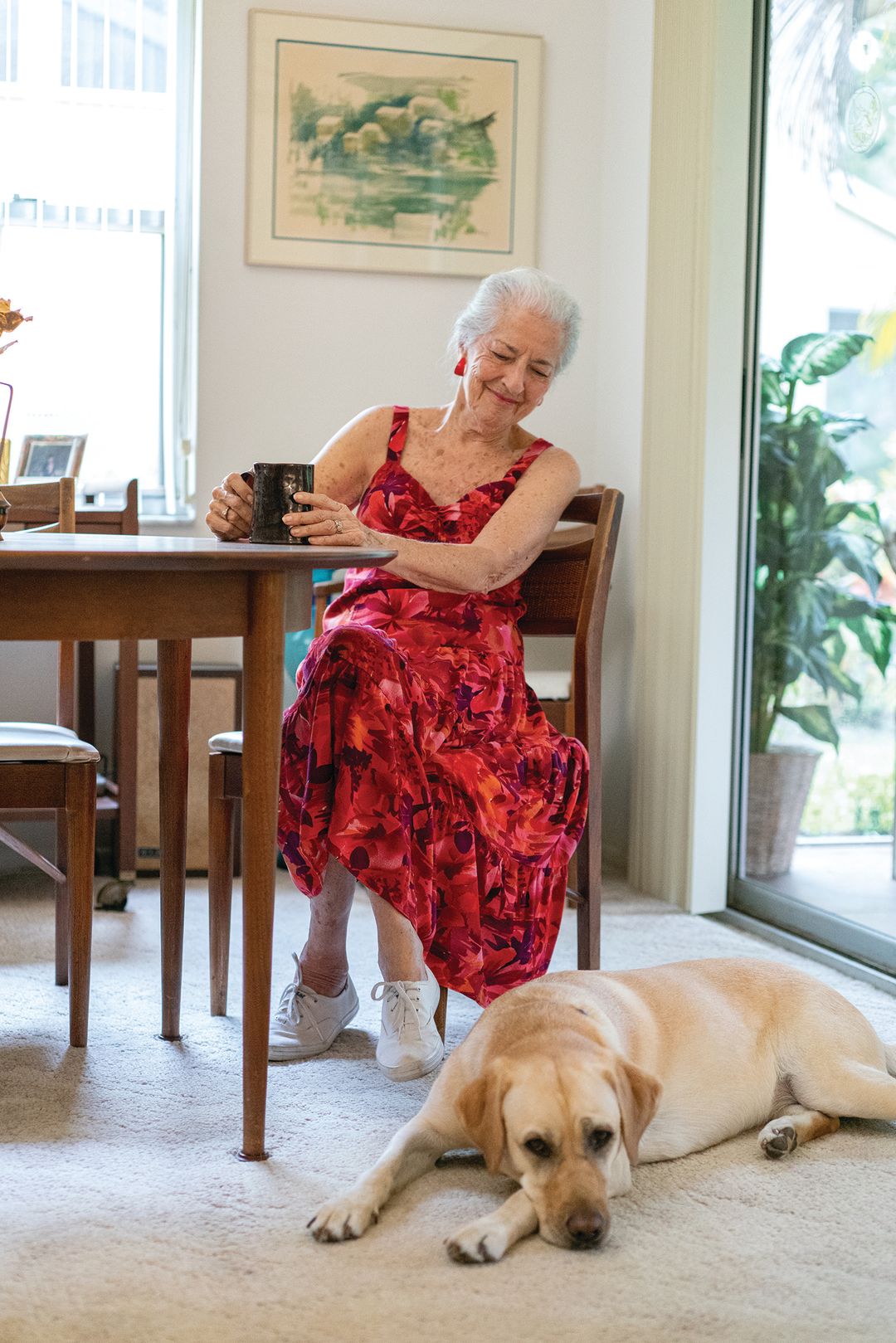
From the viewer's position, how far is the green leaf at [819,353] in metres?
3.02

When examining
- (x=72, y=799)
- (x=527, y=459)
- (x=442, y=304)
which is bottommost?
(x=72, y=799)

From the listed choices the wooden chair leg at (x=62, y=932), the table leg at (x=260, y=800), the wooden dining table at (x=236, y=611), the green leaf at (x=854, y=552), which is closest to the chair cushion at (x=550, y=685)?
the green leaf at (x=854, y=552)

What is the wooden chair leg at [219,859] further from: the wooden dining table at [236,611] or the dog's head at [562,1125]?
the dog's head at [562,1125]

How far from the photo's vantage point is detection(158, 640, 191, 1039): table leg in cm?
211

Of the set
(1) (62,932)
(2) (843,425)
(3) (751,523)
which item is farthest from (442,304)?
(1) (62,932)

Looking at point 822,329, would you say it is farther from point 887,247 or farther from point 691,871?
point 691,871

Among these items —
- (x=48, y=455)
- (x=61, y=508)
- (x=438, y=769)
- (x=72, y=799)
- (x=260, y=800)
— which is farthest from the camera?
(x=48, y=455)

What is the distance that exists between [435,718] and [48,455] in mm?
1748

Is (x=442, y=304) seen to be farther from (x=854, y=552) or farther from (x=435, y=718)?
(x=435, y=718)

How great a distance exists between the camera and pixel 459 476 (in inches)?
96.5

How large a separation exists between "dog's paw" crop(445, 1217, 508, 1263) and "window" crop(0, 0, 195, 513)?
2.60 metres

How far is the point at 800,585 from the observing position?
10.6 ft

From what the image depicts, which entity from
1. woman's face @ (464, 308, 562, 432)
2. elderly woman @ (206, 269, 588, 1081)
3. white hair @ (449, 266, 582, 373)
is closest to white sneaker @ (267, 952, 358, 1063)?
elderly woman @ (206, 269, 588, 1081)

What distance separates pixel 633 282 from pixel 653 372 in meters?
0.31
